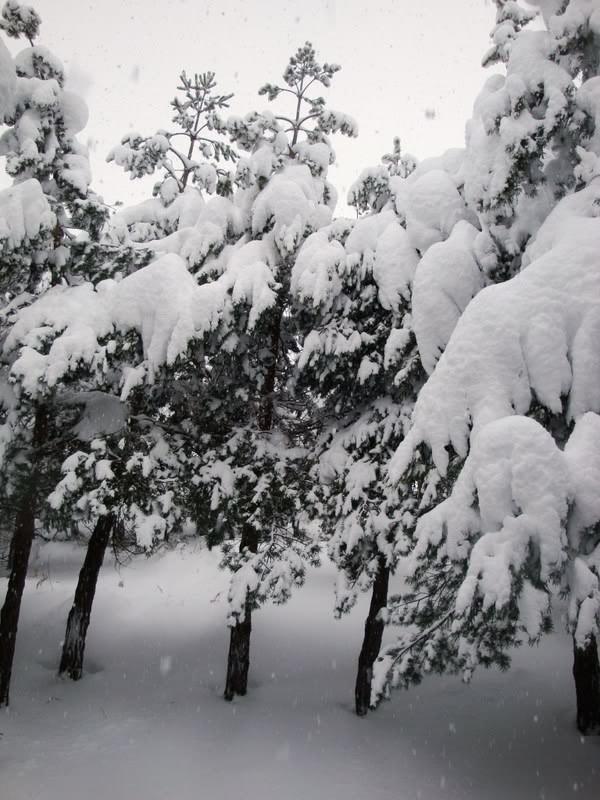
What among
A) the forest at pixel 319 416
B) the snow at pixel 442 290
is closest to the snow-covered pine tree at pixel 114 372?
the forest at pixel 319 416

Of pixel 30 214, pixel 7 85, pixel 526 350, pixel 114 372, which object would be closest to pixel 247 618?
pixel 114 372

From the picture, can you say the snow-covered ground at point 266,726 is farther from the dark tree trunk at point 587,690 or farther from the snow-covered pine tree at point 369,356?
the snow-covered pine tree at point 369,356

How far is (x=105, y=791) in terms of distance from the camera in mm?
7129

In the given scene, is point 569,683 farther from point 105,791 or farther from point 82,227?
point 82,227

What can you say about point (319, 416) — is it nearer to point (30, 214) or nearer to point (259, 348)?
point (259, 348)

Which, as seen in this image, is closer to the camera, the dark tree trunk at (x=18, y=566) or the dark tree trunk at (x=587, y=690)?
the dark tree trunk at (x=587, y=690)

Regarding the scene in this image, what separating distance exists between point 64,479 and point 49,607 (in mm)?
8162

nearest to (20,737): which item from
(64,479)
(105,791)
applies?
(105,791)

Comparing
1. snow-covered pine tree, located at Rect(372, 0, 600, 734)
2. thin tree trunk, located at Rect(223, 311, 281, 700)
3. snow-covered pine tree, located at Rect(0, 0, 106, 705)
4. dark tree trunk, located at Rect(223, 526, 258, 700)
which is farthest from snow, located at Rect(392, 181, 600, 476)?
snow-covered pine tree, located at Rect(0, 0, 106, 705)

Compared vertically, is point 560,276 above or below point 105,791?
above

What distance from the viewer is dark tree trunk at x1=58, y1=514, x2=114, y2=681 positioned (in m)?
11.0

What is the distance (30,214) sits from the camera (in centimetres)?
855

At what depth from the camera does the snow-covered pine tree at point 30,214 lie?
8656 mm

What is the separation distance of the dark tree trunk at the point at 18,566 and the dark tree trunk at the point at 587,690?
9.14 meters
